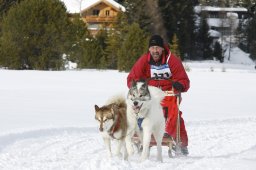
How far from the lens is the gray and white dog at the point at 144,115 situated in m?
6.33

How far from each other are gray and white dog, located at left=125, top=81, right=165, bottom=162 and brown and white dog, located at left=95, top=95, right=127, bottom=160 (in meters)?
0.08

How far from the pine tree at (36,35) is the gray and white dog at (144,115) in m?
27.9

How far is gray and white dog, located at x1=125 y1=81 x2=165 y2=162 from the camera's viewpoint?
6.33 m

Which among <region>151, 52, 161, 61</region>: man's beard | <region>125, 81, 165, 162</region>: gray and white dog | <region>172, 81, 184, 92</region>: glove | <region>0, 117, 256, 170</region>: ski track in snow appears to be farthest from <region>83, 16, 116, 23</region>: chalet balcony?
<region>125, 81, 165, 162</region>: gray and white dog

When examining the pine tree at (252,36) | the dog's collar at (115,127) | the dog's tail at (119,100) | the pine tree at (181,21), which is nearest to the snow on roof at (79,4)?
the pine tree at (181,21)

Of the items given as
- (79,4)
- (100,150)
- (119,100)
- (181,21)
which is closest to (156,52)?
(119,100)

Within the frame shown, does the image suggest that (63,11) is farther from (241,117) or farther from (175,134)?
(175,134)

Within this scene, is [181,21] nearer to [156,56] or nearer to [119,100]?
[156,56]

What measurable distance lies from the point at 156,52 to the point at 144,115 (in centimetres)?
133

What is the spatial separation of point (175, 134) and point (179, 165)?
167 centimetres

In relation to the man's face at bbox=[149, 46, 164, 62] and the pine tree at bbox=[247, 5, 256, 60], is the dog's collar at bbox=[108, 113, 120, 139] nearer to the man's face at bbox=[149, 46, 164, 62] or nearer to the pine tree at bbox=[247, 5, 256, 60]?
the man's face at bbox=[149, 46, 164, 62]

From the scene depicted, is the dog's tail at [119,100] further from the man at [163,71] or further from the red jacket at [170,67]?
the red jacket at [170,67]

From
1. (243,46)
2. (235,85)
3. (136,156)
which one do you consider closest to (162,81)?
(136,156)

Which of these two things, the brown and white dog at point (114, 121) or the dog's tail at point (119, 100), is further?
the dog's tail at point (119, 100)
